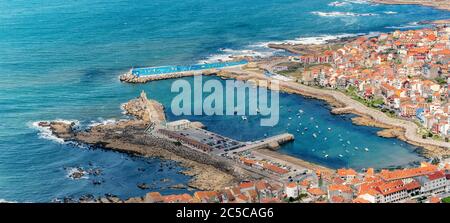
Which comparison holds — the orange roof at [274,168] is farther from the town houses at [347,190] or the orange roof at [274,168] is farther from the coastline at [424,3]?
the coastline at [424,3]

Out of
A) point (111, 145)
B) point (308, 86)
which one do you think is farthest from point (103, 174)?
point (308, 86)

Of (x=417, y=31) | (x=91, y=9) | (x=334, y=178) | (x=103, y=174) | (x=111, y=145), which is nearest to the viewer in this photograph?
(x=334, y=178)

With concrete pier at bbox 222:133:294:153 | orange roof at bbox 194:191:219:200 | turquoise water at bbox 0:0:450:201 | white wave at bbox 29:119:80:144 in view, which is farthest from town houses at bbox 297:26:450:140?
white wave at bbox 29:119:80:144

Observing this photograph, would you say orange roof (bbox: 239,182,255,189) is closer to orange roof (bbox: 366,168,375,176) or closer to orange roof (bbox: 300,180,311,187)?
orange roof (bbox: 300,180,311,187)

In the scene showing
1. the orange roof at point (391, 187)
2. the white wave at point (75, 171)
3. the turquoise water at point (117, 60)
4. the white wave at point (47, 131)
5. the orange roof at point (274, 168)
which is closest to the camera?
the orange roof at point (391, 187)

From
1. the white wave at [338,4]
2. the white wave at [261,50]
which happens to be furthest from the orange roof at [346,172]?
the white wave at [338,4]

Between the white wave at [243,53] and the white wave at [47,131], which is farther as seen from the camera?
the white wave at [243,53]
